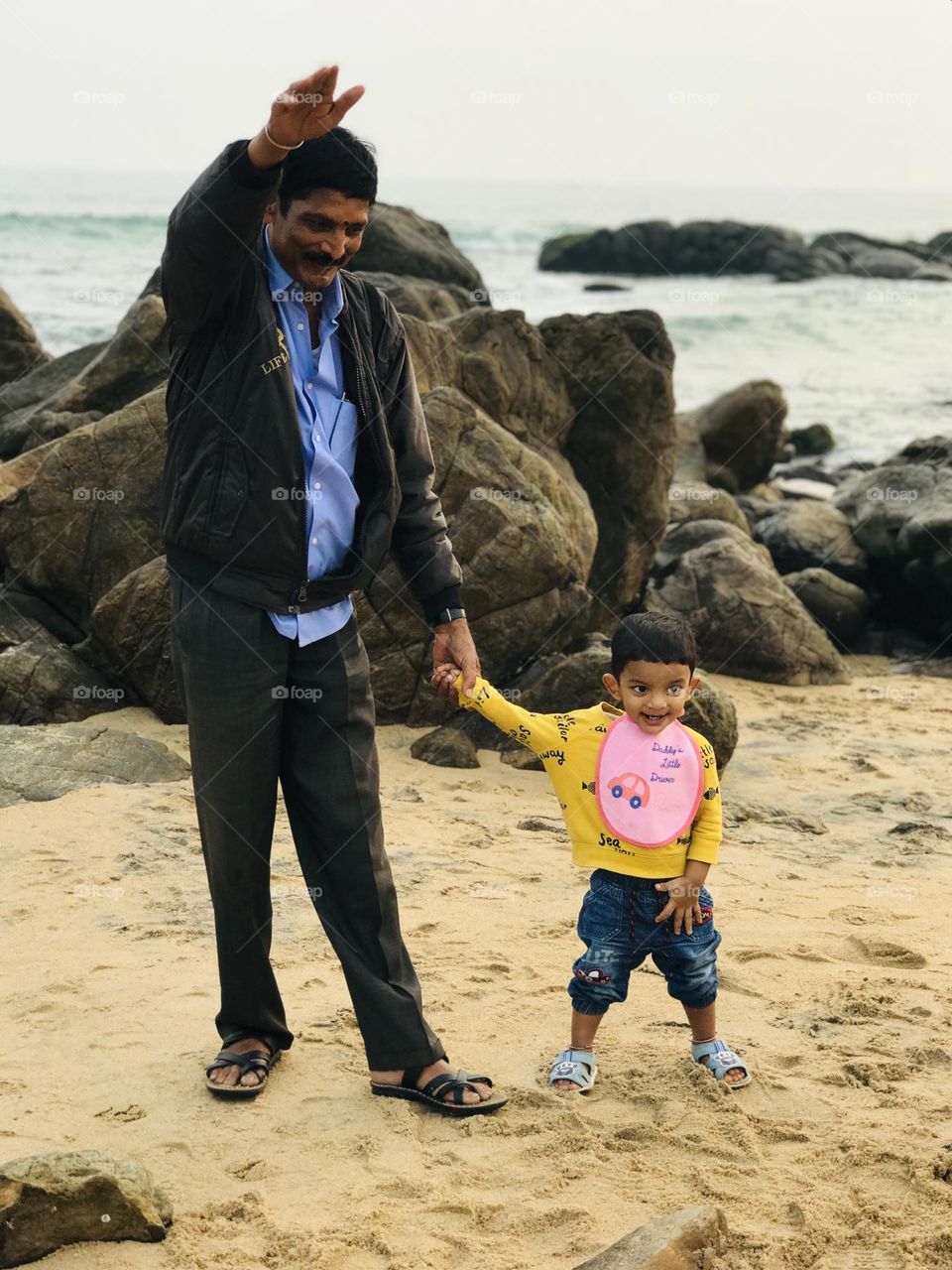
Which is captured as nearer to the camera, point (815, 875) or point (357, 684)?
point (357, 684)

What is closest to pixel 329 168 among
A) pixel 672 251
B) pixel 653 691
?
pixel 653 691

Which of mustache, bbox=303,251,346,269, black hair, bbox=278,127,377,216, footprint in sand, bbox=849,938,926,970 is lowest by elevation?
footprint in sand, bbox=849,938,926,970

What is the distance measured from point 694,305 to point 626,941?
34.6 meters

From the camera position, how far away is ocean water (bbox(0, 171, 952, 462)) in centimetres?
2383

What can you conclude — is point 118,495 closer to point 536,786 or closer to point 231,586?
point 536,786

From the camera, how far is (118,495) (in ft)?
24.8

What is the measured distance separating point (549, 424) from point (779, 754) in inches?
114

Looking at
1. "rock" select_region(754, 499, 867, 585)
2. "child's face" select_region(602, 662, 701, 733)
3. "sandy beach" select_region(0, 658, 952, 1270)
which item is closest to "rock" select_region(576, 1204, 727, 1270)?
"sandy beach" select_region(0, 658, 952, 1270)

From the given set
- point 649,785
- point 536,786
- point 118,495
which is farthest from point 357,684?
point 118,495

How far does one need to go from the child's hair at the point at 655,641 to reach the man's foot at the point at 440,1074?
1.10 meters

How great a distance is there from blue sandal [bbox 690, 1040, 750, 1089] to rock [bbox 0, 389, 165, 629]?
183 inches

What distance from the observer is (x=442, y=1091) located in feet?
11.6

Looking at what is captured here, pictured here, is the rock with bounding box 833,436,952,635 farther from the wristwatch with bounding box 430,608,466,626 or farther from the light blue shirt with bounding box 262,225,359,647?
the light blue shirt with bounding box 262,225,359,647

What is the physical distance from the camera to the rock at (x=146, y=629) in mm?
7086
